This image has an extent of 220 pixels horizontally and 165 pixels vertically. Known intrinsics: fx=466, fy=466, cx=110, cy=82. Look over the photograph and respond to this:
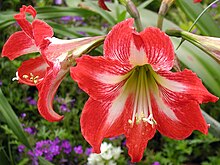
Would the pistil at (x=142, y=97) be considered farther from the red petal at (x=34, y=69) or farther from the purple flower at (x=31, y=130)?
the purple flower at (x=31, y=130)

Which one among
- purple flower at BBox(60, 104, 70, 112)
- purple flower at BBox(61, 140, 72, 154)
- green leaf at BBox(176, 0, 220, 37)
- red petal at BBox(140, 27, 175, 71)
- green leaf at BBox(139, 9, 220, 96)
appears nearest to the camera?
red petal at BBox(140, 27, 175, 71)

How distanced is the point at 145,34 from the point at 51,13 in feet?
2.95

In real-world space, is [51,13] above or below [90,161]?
above

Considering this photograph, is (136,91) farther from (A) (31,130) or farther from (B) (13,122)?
(A) (31,130)

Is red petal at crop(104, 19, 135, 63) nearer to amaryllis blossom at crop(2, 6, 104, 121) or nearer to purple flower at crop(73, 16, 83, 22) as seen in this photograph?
amaryllis blossom at crop(2, 6, 104, 121)

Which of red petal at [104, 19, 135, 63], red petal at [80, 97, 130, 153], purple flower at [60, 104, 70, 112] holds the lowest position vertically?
purple flower at [60, 104, 70, 112]

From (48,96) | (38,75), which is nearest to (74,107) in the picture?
(38,75)

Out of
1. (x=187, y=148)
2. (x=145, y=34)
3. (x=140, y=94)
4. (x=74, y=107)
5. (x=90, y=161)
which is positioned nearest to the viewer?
(x=145, y=34)

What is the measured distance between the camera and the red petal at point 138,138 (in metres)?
0.88

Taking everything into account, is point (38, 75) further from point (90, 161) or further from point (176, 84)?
point (90, 161)

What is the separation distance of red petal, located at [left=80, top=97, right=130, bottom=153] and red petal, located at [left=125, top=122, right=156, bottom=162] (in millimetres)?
38

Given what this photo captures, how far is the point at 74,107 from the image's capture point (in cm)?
198

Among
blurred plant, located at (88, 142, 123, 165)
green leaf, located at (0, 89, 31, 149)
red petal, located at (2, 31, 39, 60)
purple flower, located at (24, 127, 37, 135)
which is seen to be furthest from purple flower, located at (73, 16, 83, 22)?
red petal, located at (2, 31, 39, 60)

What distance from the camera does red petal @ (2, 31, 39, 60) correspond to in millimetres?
944
